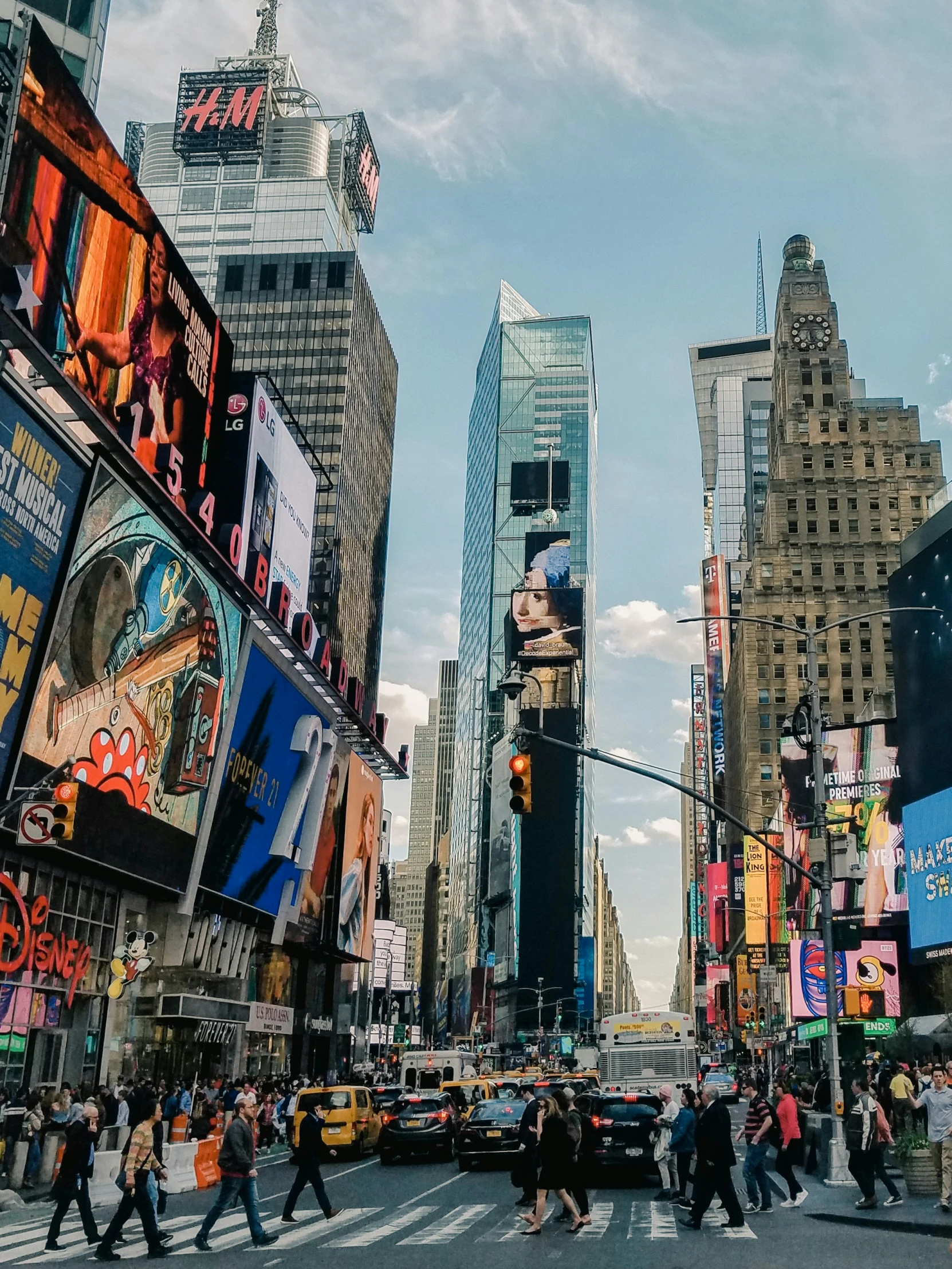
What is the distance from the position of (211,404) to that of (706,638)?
13006 centimetres

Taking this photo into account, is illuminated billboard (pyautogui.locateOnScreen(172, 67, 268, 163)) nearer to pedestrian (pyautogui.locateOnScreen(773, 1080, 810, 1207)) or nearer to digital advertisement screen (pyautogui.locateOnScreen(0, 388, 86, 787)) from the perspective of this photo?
digital advertisement screen (pyautogui.locateOnScreen(0, 388, 86, 787))

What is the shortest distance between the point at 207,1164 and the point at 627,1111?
8793 millimetres

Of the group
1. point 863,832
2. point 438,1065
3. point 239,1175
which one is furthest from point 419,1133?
point 863,832

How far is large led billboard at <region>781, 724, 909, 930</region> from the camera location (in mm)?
75125

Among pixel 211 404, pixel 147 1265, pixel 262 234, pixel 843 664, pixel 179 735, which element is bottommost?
pixel 147 1265

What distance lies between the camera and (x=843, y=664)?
121875 millimetres

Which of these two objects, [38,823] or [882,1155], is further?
[38,823]

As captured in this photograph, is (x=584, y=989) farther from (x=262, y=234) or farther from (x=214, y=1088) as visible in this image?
(x=214, y=1088)

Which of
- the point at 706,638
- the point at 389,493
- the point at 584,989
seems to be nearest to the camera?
the point at 389,493

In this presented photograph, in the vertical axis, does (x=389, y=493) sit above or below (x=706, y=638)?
above

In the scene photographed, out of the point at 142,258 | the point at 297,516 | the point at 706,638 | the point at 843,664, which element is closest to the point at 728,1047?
the point at 843,664

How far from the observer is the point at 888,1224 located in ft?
52.4

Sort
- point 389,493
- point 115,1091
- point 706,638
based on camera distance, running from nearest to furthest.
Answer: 1. point 115,1091
2. point 389,493
3. point 706,638

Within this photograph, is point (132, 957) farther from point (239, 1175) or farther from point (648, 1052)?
point (239, 1175)
